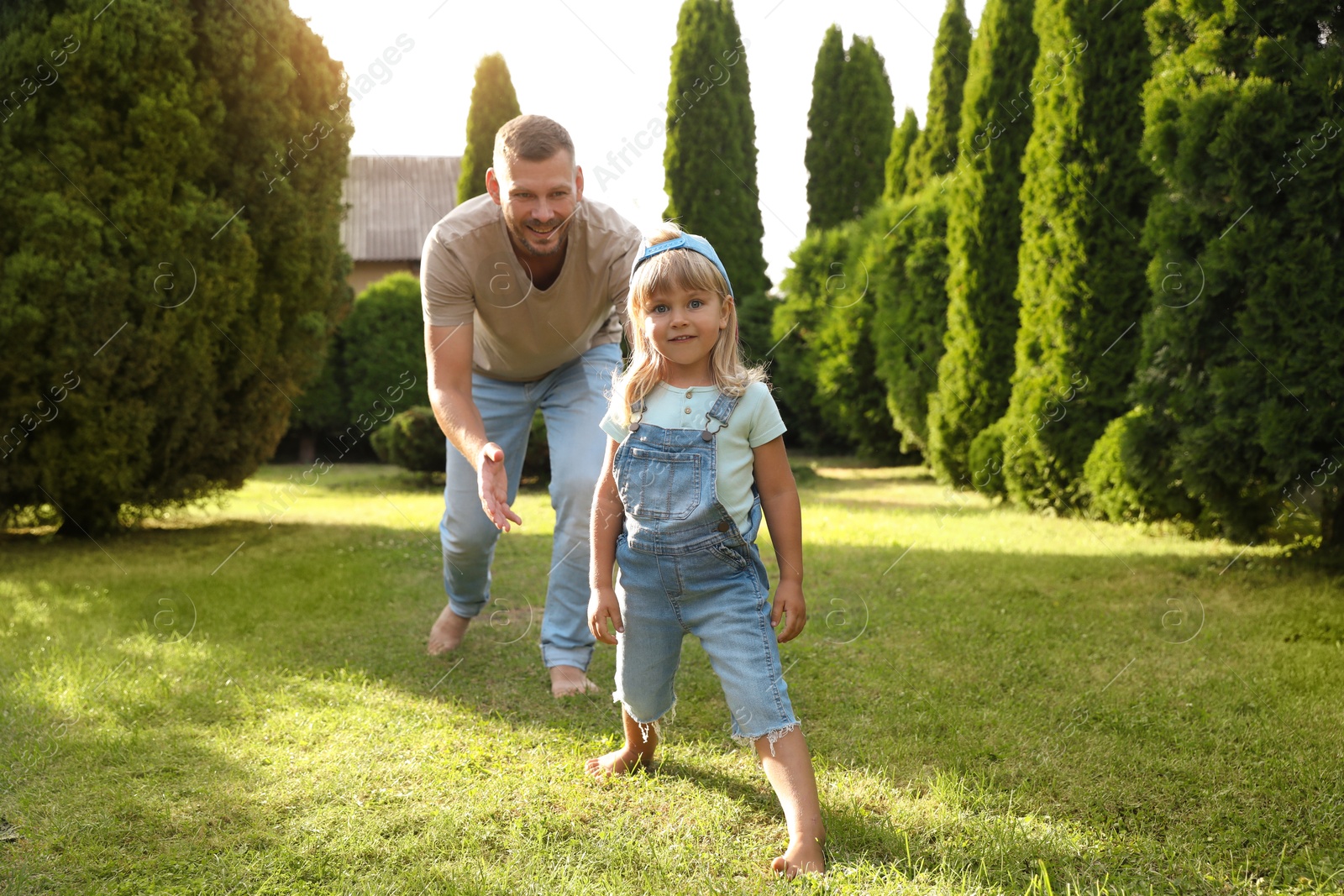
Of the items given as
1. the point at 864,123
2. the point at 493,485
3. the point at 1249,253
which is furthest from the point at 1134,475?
the point at 864,123

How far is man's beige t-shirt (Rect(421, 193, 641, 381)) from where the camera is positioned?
354 centimetres

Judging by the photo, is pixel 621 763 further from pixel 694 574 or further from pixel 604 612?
pixel 694 574

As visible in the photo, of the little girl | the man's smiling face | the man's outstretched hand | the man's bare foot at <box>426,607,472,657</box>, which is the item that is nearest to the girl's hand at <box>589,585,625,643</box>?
the little girl

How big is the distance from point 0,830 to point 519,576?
3468 millimetres

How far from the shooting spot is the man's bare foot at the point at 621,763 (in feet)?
9.27

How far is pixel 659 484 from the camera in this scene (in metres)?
2.50

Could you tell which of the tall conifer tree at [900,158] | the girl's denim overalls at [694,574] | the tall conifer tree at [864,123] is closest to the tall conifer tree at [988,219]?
the tall conifer tree at [900,158]

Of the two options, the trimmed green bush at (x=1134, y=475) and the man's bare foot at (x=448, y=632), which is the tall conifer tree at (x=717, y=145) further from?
the man's bare foot at (x=448, y=632)

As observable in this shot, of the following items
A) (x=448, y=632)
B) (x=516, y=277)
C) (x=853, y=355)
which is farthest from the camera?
(x=853, y=355)

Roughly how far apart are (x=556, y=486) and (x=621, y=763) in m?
1.14

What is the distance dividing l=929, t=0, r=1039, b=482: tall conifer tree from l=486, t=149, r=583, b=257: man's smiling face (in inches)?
266

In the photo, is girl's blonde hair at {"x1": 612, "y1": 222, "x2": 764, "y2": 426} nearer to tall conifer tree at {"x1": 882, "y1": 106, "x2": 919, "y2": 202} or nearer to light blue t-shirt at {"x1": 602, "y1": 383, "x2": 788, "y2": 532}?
light blue t-shirt at {"x1": 602, "y1": 383, "x2": 788, "y2": 532}

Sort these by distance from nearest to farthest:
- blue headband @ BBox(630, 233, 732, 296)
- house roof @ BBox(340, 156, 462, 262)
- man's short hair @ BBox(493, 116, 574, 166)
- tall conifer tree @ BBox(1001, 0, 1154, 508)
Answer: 1. blue headband @ BBox(630, 233, 732, 296)
2. man's short hair @ BBox(493, 116, 574, 166)
3. tall conifer tree @ BBox(1001, 0, 1154, 508)
4. house roof @ BBox(340, 156, 462, 262)

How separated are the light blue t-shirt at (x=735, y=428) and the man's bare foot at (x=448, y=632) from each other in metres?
2.11
